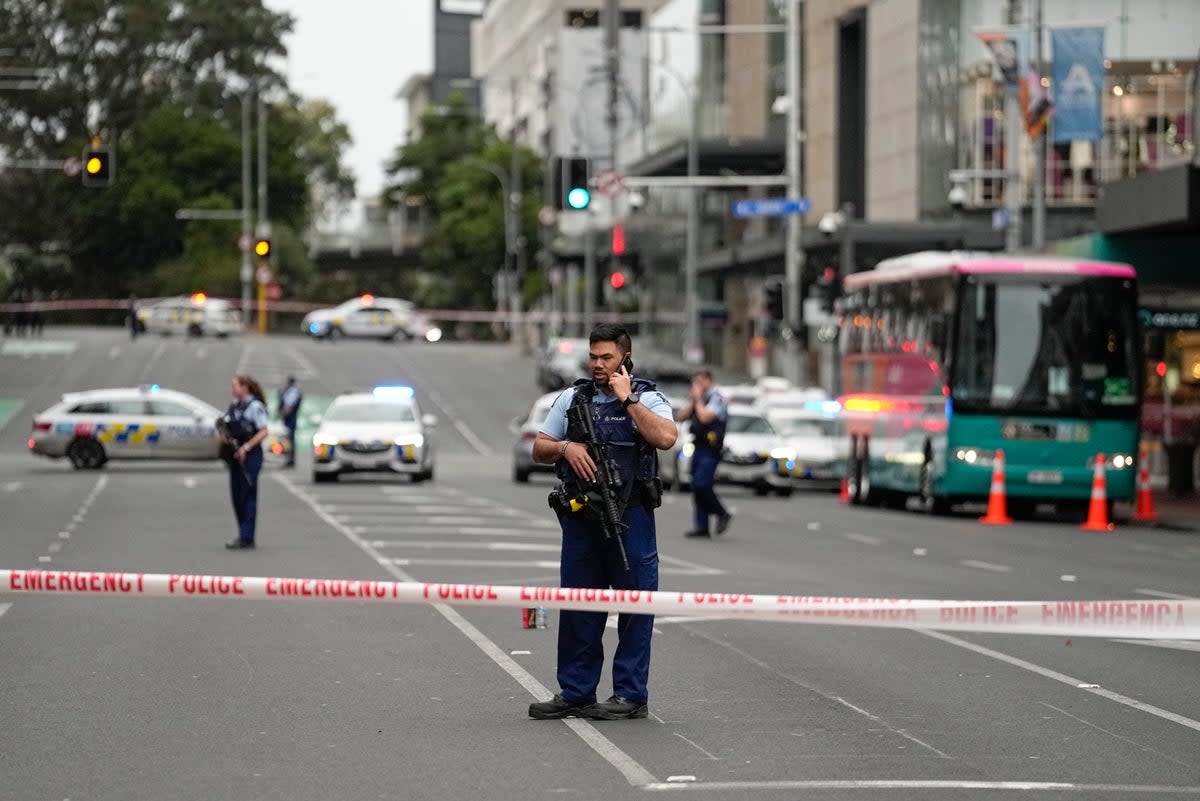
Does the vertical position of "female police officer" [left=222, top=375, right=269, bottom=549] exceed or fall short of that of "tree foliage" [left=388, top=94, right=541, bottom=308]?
it falls short

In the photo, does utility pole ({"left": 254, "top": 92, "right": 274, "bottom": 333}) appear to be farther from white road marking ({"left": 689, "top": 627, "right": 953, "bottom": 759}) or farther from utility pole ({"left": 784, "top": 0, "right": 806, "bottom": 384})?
white road marking ({"left": 689, "top": 627, "right": 953, "bottom": 759})

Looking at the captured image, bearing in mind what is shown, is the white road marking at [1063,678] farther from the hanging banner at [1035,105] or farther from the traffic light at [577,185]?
the hanging banner at [1035,105]

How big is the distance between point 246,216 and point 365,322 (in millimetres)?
15724

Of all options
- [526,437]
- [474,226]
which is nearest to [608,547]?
[526,437]

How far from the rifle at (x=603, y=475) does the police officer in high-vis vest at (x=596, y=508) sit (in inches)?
0.9

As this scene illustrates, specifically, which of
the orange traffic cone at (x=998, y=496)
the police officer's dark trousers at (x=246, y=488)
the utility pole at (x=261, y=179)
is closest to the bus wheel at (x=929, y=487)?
the orange traffic cone at (x=998, y=496)

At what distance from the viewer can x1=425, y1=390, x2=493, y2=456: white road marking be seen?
56.7m

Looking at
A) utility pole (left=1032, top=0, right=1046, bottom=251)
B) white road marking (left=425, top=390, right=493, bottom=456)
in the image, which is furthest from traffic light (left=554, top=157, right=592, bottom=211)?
white road marking (left=425, top=390, right=493, bottom=456)

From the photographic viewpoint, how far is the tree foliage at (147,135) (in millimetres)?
107375

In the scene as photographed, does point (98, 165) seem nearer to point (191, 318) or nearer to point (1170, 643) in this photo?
point (1170, 643)

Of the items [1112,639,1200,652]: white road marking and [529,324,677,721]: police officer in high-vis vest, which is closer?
[529,324,677,721]: police officer in high-vis vest

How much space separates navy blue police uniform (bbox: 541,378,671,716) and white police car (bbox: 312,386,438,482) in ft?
88.9

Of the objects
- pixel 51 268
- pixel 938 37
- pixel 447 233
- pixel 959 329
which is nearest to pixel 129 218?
pixel 51 268

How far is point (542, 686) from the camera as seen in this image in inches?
476
